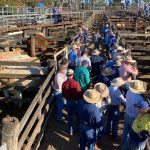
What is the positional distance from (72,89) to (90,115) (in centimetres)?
167

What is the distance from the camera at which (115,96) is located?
26.5ft

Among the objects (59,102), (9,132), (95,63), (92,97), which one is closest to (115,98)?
(92,97)

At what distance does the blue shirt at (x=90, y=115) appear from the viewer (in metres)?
6.89

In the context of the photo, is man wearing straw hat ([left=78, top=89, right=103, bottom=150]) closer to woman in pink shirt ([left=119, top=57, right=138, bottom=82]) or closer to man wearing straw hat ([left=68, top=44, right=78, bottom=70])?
woman in pink shirt ([left=119, top=57, right=138, bottom=82])

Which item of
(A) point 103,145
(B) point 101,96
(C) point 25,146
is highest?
(B) point 101,96

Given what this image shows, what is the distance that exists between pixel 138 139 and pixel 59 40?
41.0 ft

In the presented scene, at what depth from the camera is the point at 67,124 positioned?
952 centimetres

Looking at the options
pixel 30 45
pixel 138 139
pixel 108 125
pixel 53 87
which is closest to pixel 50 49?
pixel 30 45

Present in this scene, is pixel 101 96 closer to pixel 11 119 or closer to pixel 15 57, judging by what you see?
pixel 11 119

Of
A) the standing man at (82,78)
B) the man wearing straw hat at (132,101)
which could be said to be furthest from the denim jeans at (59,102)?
the man wearing straw hat at (132,101)

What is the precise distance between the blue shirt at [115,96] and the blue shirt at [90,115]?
1135 millimetres

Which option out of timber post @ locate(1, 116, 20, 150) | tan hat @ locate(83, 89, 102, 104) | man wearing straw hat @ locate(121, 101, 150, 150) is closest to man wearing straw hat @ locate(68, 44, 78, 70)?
tan hat @ locate(83, 89, 102, 104)

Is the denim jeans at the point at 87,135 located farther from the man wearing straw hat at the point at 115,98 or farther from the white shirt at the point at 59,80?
the white shirt at the point at 59,80

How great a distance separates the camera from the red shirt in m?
8.45
